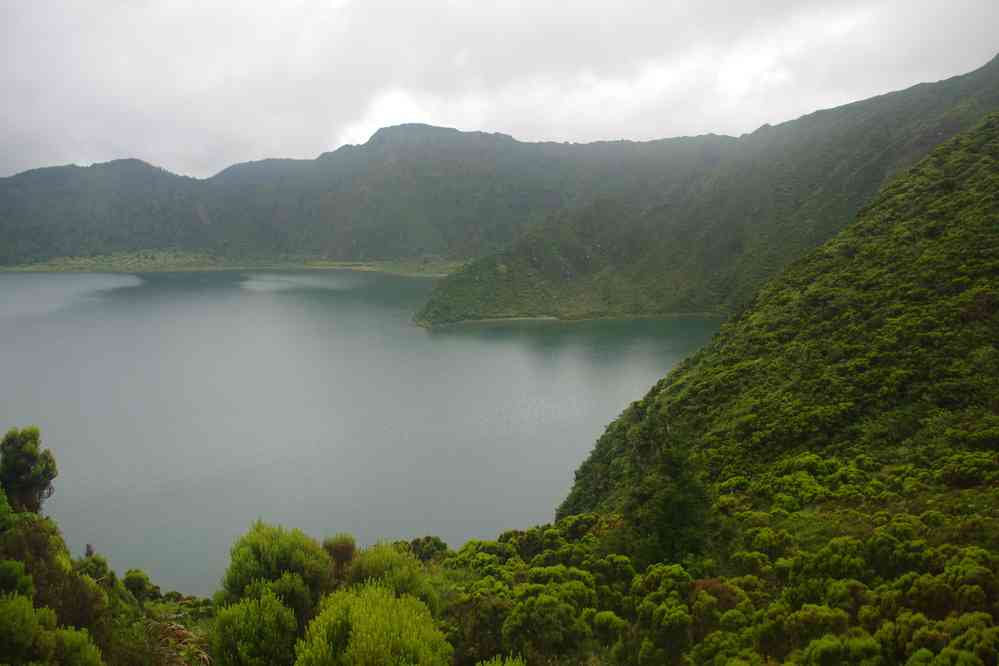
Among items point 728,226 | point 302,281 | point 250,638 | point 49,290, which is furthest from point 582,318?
point 49,290

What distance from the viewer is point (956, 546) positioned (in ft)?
35.5

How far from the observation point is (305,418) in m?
53.5

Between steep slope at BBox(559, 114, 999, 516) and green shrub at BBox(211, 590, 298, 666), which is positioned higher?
steep slope at BBox(559, 114, 999, 516)

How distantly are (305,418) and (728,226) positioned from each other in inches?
3909

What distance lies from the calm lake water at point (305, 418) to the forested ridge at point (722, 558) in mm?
11888

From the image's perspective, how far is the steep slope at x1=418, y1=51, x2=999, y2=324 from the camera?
344 feet

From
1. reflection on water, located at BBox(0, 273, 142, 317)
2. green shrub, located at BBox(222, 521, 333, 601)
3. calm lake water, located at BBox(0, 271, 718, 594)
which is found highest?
reflection on water, located at BBox(0, 273, 142, 317)

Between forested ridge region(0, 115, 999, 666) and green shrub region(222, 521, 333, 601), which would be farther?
green shrub region(222, 521, 333, 601)

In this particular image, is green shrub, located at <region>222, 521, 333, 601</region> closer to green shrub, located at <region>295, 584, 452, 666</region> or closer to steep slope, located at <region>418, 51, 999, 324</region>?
green shrub, located at <region>295, 584, 452, 666</region>

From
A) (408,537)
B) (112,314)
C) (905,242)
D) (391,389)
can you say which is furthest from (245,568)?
(112,314)

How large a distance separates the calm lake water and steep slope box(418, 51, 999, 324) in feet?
45.9

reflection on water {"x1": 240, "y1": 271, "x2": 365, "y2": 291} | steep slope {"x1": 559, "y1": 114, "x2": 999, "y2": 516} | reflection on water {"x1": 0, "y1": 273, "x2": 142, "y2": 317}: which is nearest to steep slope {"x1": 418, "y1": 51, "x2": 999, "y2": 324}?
reflection on water {"x1": 240, "y1": 271, "x2": 365, "y2": 291}

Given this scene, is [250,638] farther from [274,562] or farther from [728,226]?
[728,226]

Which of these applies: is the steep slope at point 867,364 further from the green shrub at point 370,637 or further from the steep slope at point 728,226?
the steep slope at point 728,226
